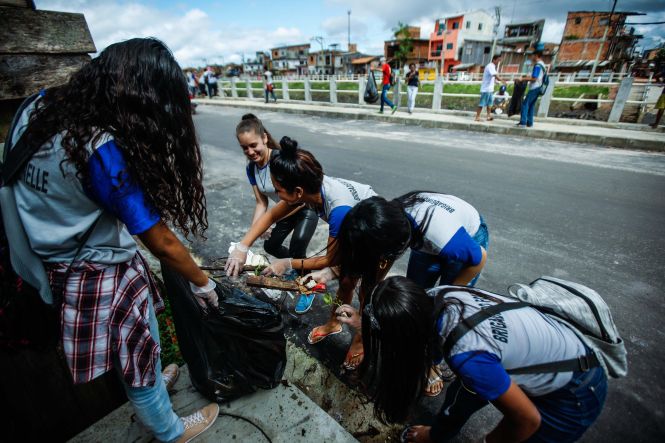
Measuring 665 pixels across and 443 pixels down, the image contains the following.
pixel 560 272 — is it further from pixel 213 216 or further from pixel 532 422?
pixel 213 216

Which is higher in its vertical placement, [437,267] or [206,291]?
[206,291]

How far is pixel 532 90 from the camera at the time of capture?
25.0 ft

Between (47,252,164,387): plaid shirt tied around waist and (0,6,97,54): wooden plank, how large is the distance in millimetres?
1504

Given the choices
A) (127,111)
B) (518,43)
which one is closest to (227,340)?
(127,111)

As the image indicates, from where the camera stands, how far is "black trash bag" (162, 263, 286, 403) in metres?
1.48

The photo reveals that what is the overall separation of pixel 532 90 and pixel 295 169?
326 inches

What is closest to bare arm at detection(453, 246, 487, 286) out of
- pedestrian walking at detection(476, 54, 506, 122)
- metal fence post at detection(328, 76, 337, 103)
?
→ pedestrian walking at detection(476, 54, 506, 122)

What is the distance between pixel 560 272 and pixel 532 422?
226cm

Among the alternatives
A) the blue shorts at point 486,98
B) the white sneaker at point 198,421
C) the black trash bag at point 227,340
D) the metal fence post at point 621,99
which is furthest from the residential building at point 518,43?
the white sneaker at point 198,421

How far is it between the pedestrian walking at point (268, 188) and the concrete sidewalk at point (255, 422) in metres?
1.21

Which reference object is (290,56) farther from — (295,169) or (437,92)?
(295,169)

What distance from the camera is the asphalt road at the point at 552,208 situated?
6.75ft

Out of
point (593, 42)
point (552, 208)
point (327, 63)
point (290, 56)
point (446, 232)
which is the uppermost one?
point (290, 56)

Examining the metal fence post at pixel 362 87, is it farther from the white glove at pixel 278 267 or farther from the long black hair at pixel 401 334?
the long black hair at pixel 401 334
